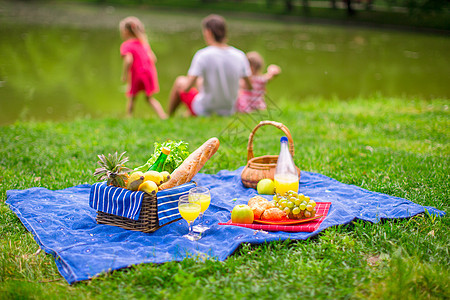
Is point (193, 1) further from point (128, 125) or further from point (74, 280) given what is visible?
point (74, 280)

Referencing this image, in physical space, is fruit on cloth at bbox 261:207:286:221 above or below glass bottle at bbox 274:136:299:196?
below

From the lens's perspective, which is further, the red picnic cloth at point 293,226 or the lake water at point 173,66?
the lake water at point 173,66

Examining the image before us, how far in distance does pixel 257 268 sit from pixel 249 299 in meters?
0.34

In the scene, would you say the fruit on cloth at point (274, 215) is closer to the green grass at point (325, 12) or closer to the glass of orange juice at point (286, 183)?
the glass of orange juice at point (286, 183)

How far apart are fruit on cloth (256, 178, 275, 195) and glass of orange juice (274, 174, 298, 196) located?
21 centimetres

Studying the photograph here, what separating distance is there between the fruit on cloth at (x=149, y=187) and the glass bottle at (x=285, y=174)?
3.77ft

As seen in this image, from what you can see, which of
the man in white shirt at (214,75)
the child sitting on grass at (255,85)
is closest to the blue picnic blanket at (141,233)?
the man in white shirt at (214,75)

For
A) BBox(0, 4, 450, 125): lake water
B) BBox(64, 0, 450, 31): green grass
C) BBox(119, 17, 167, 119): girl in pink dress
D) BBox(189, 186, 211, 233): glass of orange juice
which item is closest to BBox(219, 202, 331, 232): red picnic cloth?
BBox(189, 186, 211, 233): glass of orange juice

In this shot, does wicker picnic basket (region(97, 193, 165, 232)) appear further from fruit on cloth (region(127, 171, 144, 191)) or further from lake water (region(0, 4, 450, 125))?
lake water (region(0, 4, 450, 125))

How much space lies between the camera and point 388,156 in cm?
546

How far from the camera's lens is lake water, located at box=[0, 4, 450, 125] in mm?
9727

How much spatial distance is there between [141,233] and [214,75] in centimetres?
465

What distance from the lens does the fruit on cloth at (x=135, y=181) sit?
11.5 ft

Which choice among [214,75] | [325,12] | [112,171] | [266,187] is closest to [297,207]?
[266,187]
